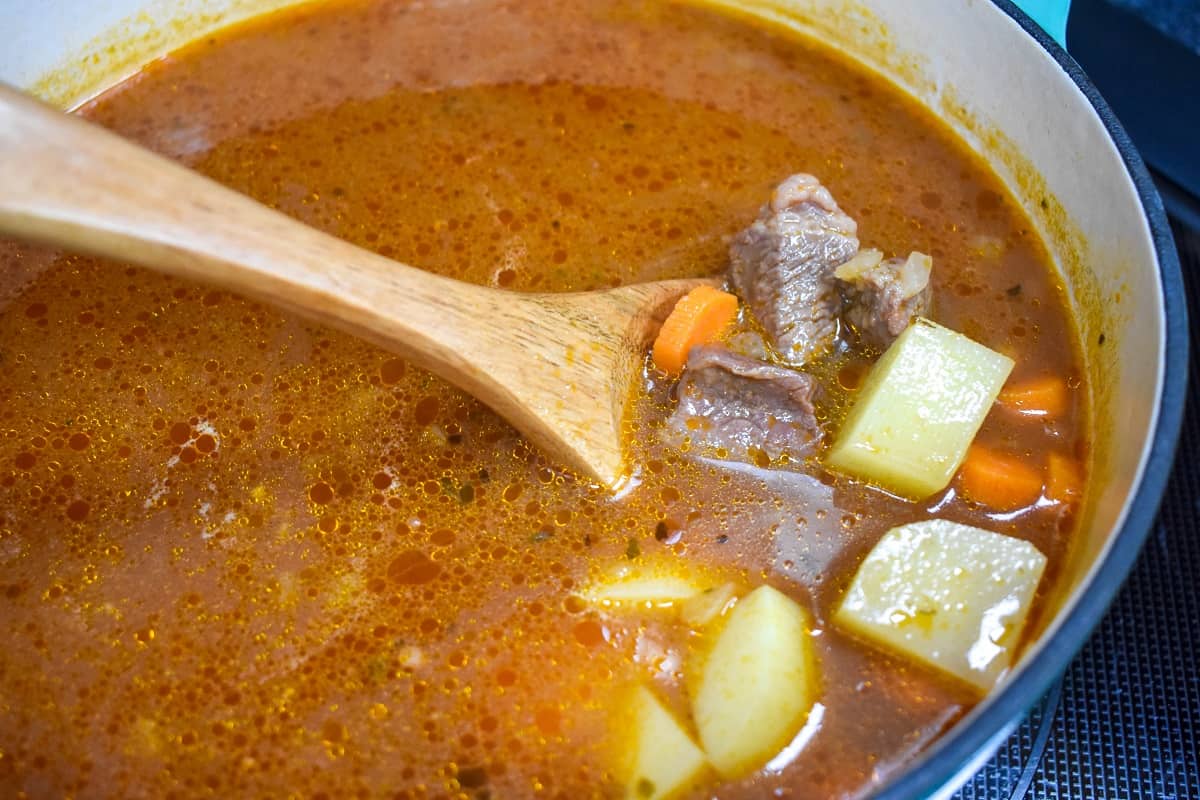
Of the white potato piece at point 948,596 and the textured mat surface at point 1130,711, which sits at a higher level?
the white potato piece at point 948,596

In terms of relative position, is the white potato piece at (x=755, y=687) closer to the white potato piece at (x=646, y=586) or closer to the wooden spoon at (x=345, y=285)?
the white potato piece at (x=646, y=586)

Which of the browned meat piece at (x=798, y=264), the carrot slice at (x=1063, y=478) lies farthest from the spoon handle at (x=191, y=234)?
the carrot slice at (x=1063, y=478)

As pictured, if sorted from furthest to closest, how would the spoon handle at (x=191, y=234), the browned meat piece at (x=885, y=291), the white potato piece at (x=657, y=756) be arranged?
the browned meat piece at (x=885, y=291) < the white potato piece at (x=657, y=756) < the spoon handle at (x=191, y=234)

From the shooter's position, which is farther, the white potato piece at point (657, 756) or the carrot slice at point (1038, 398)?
the carrot slice at point (1038, 398)

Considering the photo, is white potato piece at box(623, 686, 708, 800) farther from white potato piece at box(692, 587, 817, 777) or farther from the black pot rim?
the black pot rim

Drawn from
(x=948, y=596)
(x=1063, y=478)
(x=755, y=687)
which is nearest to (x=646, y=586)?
(x=755, y=687)

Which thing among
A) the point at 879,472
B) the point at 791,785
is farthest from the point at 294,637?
the point at 879,472

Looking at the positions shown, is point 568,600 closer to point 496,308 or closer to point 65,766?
point 496,308
